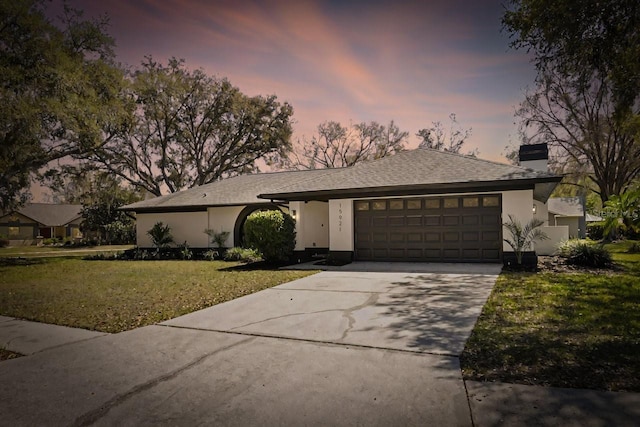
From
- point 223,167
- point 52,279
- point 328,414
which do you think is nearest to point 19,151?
point 52,279

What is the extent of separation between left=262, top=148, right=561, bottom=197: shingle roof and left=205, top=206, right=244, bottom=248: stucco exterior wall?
4.64 metres

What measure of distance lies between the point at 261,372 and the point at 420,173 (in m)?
11.1

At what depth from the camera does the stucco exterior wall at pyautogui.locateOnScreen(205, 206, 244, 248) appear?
60.4ft

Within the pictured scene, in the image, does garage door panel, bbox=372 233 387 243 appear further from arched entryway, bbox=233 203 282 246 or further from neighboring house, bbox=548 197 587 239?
neighboring house, bbox=548 197 587 239

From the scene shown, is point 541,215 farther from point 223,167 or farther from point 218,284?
point 223,167

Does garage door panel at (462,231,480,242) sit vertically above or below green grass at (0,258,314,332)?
above

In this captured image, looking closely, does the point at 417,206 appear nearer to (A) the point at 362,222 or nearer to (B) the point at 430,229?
(B) the point at 430,229

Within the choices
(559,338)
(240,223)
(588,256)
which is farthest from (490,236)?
(240,223)

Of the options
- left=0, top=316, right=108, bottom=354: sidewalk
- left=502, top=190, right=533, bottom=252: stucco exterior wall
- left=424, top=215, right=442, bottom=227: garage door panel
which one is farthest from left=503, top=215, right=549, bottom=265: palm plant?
left=0, top=316, right=108, bottom=354: sidewalk

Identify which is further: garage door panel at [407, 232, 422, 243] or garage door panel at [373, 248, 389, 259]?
garage door panel at [373, 248, 389, 259]

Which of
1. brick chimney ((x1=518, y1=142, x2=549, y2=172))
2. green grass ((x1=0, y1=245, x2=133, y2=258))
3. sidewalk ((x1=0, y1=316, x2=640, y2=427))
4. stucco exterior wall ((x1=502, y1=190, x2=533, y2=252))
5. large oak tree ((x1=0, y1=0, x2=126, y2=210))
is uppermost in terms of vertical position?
large oak tree ((x1=0, y1=0, x2=126, y2=210))

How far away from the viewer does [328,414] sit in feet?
9.64

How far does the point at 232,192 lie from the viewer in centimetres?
1967

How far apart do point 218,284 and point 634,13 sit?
11.3 m
